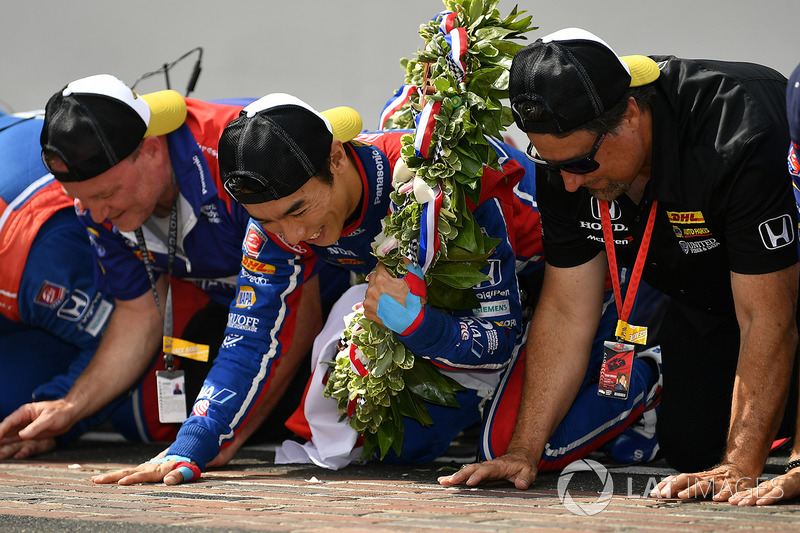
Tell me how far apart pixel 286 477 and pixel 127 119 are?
147cm

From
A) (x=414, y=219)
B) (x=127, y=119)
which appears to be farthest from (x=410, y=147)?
(x=127, y=119)

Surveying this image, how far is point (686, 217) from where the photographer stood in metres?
2.56

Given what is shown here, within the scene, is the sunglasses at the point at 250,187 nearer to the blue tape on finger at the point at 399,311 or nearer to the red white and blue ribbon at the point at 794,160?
the blue tape on finger at the point at 399,311

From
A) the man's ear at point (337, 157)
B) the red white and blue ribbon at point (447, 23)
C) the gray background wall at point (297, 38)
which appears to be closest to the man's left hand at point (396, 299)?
the man's ear at point (337, 157)

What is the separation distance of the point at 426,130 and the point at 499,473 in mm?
1031

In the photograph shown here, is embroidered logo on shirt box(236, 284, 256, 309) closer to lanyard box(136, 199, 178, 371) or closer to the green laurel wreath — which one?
the green laurel wreath

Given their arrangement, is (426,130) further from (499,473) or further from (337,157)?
(499,473)

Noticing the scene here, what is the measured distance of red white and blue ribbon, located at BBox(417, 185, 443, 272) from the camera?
263 centimetres

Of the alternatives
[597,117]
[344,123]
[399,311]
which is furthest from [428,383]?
[597,117]

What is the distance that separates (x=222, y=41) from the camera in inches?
203

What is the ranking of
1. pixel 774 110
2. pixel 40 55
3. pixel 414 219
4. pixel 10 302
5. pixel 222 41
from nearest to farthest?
pixel 774 110 < pixel 414 219 < pixel 10 302 < pixel 222 41 < pixel 40 55

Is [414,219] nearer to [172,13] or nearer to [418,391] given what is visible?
[418,391]

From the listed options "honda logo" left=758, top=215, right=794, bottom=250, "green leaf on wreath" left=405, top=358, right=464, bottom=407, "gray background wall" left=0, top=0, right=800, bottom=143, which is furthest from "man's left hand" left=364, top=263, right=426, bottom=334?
"gray background wall" left=0, top=0, right=800, bottom=143

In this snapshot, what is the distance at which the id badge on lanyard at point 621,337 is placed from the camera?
2701 millimetres
